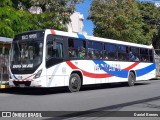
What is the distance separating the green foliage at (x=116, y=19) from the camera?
3219cm

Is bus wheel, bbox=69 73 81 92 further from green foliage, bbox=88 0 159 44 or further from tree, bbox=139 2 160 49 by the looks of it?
tree, bbox=139 2 160 49

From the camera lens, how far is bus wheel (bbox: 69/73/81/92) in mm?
17688

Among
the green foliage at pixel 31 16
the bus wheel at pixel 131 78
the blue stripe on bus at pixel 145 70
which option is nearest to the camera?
the green foliage at pixel 31 16

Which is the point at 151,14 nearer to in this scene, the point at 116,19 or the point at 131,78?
the point at 116,19

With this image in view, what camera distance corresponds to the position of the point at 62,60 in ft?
56.0

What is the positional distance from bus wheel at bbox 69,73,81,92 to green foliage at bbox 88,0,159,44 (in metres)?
14.5

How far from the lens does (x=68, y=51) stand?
17562mm

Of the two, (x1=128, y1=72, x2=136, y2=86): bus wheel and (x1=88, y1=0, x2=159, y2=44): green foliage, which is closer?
(x1=128, y1=72, x2=136, y2=86): bus wheel

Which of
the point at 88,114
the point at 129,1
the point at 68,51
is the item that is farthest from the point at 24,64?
the point at 129,1

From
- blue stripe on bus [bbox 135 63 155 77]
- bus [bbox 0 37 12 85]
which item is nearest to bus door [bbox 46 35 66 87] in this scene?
bus [bbox 0 37 12 85]

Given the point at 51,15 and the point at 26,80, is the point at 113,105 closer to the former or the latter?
the point at 26,80

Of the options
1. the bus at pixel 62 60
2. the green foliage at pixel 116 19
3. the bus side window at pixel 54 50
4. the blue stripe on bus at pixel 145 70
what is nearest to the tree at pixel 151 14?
the green foliage at pixel 116 19

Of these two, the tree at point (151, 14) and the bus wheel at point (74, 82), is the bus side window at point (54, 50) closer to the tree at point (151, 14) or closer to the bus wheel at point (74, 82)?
the bus wheel at point (74, 82)

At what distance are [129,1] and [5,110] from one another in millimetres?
24548
